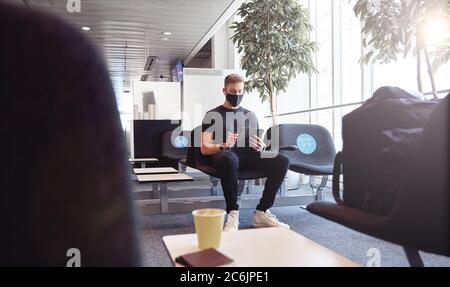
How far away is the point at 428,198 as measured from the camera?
847 millimetres

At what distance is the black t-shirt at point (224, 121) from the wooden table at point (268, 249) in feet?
6.77

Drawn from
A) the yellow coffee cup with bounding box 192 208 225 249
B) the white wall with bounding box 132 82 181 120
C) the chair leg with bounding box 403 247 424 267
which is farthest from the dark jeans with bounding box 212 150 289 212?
the white wall with bounding box 132 82 181 120

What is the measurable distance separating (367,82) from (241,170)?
6.83 feet

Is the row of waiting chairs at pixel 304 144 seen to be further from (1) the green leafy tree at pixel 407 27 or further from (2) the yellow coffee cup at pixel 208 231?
(2) the yellow coffee cup at pixel 208 231

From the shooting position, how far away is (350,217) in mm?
1065

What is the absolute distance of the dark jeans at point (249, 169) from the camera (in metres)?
2.76

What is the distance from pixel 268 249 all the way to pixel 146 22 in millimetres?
6745

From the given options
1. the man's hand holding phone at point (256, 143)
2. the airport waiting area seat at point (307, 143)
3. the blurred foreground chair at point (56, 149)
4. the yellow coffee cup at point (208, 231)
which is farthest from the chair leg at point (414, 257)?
the airport waiting area seat at point (307, 143)

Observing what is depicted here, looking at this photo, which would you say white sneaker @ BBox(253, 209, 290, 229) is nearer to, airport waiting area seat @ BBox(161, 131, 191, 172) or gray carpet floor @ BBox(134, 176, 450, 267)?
gray carpet floor @ BBox(134, 176, 450, 267)

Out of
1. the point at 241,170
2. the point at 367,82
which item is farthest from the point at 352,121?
the point at 367,82

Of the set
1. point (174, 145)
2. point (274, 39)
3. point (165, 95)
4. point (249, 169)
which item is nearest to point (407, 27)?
point (249, 169)

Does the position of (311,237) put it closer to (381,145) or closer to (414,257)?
(414,257)

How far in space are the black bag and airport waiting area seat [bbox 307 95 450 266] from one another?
0.05 m
